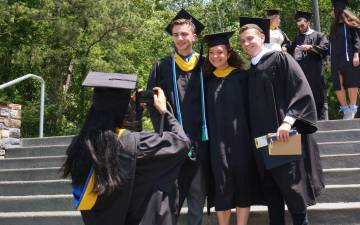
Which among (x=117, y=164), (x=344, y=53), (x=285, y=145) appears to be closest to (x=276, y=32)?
(x=344, y=53)

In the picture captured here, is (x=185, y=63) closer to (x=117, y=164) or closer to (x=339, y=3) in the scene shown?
(x=117, y=164)

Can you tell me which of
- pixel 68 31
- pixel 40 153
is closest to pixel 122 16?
pixel 68 31

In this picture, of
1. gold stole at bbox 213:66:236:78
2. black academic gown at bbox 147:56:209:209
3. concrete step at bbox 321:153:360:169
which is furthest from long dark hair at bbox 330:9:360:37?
black academic gown at bbox 147:56:209:209

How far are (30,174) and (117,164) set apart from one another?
4.92 m

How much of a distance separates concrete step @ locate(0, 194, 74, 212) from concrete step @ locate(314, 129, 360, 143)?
350cm

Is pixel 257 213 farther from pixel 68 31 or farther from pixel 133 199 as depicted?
pixel 68 31

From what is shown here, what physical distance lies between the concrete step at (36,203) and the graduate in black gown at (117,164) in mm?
3292

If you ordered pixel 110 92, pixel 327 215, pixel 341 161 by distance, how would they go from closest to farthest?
pixel 110 92, pixel 327 215, pixel 341 161

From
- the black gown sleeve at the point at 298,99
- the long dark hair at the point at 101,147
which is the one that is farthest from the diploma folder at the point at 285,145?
the long dark hair at the point at 101,147

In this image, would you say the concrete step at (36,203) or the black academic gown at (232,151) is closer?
the black academic gown at (232,151)

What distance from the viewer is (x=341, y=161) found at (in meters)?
5.99

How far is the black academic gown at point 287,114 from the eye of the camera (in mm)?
3904

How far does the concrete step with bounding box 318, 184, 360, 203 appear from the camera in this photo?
517 centimetres

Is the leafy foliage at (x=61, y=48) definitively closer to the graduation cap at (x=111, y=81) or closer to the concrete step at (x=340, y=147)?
the concrete step at (x=340, y=147)
